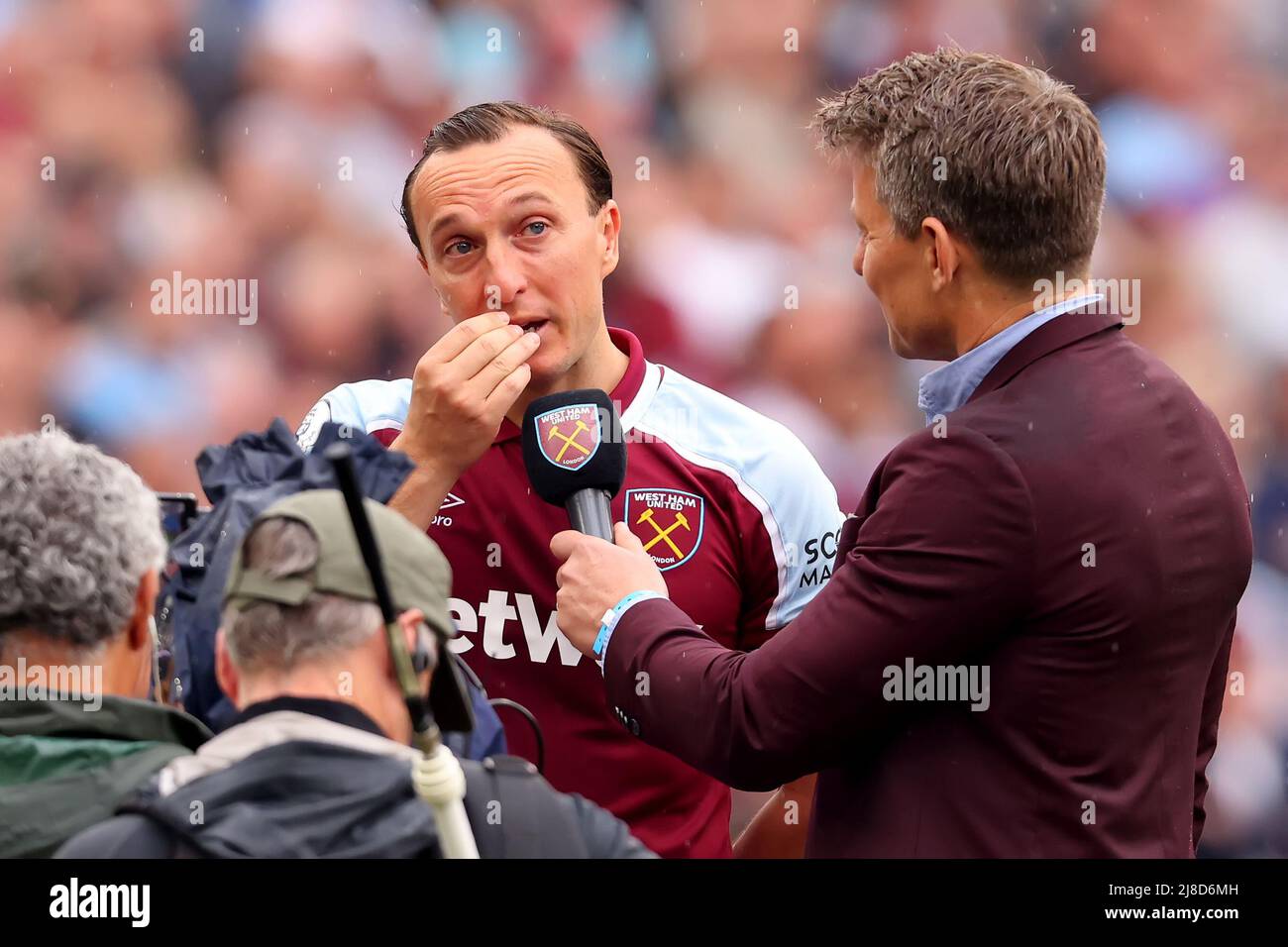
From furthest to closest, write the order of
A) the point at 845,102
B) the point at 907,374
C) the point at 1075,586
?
the point at 907,374
the point at 845,102
the point at 1075,586

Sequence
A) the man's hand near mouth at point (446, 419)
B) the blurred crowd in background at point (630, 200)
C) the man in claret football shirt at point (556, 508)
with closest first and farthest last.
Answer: the man's hand near mouth at point (446, 419) < the man in claret football shirt at point (556, 508) < the blurred crowd in background at point (630, 200)

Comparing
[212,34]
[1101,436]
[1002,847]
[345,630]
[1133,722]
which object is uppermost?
[212,34]

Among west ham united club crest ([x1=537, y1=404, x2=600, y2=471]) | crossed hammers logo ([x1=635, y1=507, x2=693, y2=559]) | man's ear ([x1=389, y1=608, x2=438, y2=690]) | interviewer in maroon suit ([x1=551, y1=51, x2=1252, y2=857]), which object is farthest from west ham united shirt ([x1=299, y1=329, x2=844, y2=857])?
man's ear ([x1=389, y1=608, x2=438, y2=690])

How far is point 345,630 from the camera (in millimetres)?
1676

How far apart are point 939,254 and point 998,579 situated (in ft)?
1.58

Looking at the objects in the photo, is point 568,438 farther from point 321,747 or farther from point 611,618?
point 321,747

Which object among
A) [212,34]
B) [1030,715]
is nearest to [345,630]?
[1030,715]

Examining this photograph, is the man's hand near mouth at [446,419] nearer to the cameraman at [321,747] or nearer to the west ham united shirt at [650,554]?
the west ham united shirt at [650,554]

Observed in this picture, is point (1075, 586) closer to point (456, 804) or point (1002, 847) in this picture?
point (1002, 847)

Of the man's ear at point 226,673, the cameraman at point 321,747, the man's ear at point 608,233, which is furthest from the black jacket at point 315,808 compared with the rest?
the man's ear at point 608,233

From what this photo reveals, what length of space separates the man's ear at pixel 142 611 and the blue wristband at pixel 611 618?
62 centimetres

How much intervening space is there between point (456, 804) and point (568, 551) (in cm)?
77

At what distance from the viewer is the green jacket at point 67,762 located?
1.72m

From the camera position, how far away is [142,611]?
6.33ft
